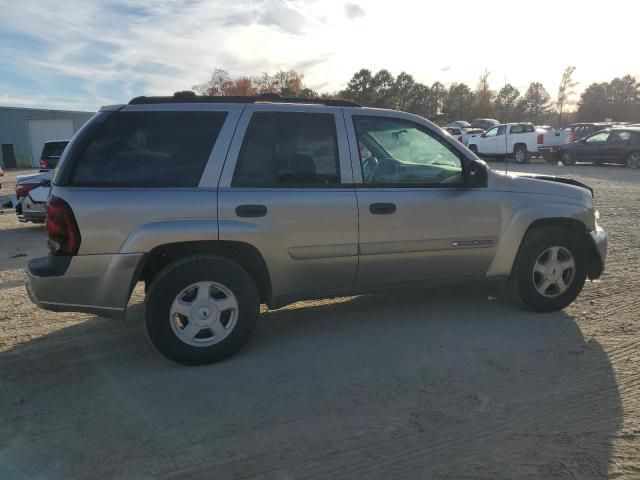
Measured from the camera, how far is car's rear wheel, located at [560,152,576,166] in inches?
806

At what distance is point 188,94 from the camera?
392 centimetres

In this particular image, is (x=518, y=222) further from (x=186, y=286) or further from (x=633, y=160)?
(x=633, y=160)

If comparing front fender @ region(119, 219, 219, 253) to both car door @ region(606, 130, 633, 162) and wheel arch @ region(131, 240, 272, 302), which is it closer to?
wheel arch @ region(131, 240, 272, 302)

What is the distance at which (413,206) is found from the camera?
407cm

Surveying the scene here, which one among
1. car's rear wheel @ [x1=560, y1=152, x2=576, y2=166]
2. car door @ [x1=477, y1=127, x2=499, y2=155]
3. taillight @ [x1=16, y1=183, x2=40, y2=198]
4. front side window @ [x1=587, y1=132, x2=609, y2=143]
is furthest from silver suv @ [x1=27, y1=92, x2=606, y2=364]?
car door @ [x1=477, y1=127, x2=499, y2=155]

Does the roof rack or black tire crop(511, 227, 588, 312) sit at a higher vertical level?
the roof rack

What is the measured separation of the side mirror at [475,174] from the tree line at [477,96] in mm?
49601

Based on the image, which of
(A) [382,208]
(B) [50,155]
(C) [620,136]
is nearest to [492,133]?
(C) [620,136]

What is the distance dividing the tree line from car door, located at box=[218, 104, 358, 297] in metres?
49.9

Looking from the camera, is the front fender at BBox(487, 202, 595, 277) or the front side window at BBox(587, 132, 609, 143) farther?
the front side window at BBox(587, 132, 609, 143)

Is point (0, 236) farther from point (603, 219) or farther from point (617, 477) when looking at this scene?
point (603, 219)

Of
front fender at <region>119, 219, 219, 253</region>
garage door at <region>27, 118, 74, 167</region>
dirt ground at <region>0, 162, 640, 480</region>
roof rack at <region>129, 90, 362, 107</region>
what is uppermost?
garage door at <region>27, 118, 74, 167</region>

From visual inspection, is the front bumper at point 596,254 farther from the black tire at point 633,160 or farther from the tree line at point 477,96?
the tree line at point 477,96

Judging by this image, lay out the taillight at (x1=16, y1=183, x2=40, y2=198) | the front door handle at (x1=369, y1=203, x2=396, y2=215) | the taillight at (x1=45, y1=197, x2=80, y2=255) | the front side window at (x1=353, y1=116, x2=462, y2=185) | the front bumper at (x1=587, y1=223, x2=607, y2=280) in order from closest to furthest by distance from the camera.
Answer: the taillight at (x1=45, y1=197, x2=80, y2=255) < the front door handle at (x1=369, y1=203, x2=396, y2=215) < the front side window at (x1=353, y1=116, x2=462, y2=185) < the front bumper at (x1=587, y1=223, x2=607, y2=280) < the taillight at (x1=16, y1=183, x2=40, y2=198)
